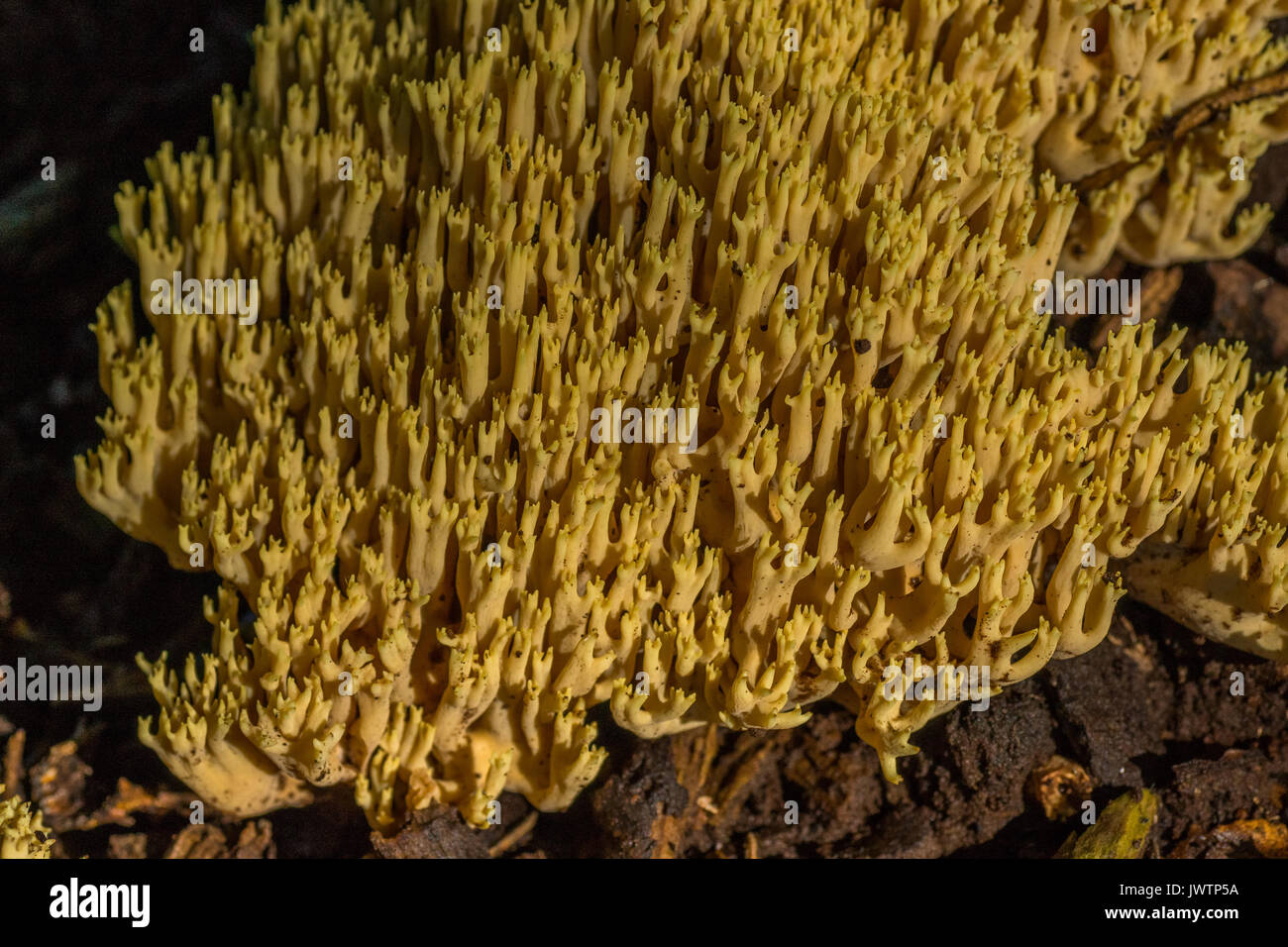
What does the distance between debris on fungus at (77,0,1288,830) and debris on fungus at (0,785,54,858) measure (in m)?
0.43

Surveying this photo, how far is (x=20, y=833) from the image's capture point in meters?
2.65

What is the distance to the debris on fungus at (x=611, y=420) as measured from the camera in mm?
2645

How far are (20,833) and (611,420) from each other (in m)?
1.84

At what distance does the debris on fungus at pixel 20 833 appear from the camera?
8.58 feet

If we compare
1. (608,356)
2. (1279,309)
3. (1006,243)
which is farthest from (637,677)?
(1279,309)

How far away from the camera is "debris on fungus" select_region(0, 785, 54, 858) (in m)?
2.62

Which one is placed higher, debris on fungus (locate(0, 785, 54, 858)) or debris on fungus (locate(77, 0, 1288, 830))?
debris on fungus (locate(77, 0, 1288, 830))

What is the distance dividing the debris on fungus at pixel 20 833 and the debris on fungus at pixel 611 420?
434mm

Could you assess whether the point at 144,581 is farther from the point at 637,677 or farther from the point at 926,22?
the point at 926,22

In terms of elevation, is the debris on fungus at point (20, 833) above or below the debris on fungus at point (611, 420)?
below

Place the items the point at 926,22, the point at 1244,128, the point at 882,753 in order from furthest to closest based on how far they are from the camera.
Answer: the point at 1244,128
the point at 926,22
the point at 882,753
